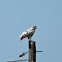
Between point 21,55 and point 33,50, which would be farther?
point 21,55

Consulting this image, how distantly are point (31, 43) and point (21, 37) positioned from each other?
56.1 inches

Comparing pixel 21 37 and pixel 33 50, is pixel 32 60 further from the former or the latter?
pixel 21 37

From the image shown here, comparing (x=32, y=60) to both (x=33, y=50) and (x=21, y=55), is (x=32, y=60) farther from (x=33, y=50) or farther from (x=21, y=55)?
(x=21, y=55)

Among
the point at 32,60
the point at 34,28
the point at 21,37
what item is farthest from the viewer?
the point at 34,28

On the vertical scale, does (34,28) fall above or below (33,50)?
above

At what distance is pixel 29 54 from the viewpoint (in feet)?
19.8

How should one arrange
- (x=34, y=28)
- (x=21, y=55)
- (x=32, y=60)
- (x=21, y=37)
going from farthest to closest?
1. (x=34, y=28)
2. (x=21, y=37)
3. (x=21, y=55)
4. (x=32, y=60)

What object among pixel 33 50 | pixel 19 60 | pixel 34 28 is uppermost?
pixel 34 28

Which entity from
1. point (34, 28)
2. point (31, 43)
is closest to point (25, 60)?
point (31, 43)

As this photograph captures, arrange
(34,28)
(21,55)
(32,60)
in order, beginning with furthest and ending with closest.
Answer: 1. (34,28)
2. (21,55)
3. (32,60)

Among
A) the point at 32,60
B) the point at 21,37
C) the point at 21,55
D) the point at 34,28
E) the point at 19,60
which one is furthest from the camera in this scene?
the point at 34,28

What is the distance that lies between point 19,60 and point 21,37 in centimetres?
141

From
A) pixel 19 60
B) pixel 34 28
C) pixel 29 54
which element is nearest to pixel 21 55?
pixel 19 60

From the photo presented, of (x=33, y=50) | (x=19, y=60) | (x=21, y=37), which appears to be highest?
(x=21, y=37)
